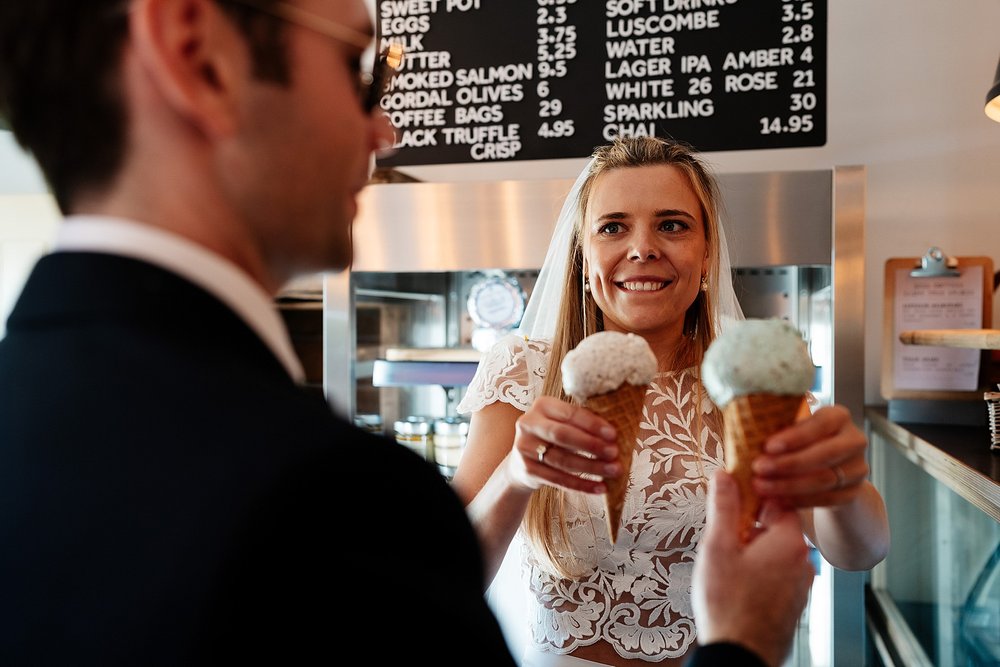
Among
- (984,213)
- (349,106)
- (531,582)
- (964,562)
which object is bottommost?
(964,562)

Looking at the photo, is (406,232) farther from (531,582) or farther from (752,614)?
(752,614)

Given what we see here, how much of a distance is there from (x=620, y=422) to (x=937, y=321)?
2.07 meters

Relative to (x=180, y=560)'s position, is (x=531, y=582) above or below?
below

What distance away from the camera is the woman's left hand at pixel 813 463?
2.85ft

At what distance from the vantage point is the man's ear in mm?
570

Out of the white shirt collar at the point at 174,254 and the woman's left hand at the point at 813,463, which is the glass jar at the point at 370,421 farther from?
the white shirt collar at the point at 174,254

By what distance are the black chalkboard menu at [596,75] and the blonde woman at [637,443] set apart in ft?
4.23

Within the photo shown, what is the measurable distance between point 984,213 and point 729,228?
147 cm

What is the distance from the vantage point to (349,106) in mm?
661

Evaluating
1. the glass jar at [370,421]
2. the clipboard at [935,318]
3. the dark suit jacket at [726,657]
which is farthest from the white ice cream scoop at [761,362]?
the glass jar at [370,421]

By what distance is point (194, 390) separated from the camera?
528 mm

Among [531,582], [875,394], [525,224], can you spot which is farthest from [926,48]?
[531,582]

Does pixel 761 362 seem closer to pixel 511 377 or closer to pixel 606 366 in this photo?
pixel 606 366

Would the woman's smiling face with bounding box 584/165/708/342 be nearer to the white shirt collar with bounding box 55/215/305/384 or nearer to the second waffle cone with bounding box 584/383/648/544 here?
the second waffle cone with bounding box 584/383/648/544
